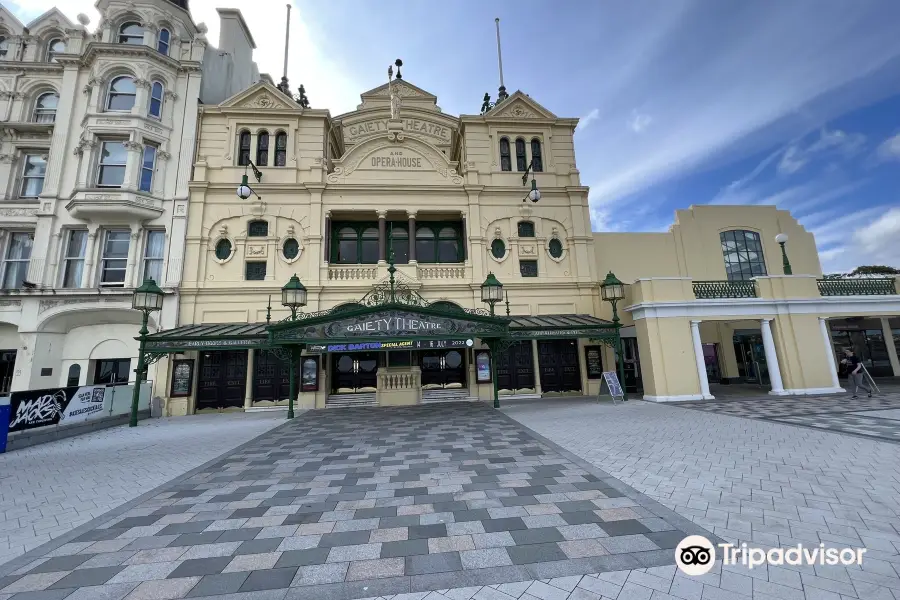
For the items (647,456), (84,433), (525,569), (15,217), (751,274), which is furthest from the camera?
(751,274)

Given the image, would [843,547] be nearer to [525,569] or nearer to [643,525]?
[643,525]

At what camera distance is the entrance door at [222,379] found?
612 inches

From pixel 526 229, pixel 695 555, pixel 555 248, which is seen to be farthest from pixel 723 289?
pixel 695 555

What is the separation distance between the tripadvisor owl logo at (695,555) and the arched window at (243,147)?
69.4 feet

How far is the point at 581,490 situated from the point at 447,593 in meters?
2.90

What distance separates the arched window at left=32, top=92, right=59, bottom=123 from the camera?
17.7 metres

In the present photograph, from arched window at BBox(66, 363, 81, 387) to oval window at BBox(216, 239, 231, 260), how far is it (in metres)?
7.45

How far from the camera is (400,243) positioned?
18.8m

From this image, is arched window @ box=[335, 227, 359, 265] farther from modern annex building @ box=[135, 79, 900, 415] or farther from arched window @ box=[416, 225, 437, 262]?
arched window @ box=[416, 225, 437, 262]

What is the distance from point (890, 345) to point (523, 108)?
24.5 m

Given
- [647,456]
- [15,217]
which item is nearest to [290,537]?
[647,456]

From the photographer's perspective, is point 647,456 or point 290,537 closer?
point 290,537

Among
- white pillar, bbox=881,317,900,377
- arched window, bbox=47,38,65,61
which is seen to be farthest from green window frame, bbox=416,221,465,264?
white pillar, bbox=881,317,900,377

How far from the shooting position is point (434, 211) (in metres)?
18.3
